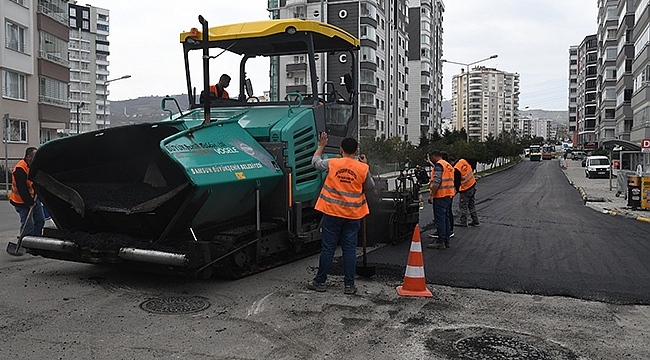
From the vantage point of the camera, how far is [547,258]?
27.3 ft

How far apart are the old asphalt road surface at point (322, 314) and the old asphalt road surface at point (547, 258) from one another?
1.6 inches

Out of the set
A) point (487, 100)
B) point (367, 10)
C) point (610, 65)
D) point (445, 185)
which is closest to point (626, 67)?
point (610, 65)

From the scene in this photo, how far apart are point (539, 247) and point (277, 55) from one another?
5.08 meters

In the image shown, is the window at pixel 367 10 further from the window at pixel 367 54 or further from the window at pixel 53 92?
the window at pixel 53 92

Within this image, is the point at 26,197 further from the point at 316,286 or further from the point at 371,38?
the point at 371,38

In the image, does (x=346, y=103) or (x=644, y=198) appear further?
(x=644, y=198)

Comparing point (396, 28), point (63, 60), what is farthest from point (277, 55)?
point (396, 28)

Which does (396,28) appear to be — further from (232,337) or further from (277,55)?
(232,337)

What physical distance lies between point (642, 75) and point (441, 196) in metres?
37.0

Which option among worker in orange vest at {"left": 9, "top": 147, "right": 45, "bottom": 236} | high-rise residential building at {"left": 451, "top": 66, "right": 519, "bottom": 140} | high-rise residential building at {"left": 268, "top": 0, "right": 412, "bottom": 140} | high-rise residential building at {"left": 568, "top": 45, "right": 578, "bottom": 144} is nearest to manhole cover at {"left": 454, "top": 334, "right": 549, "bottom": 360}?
worker in orange vest at {"left": 9, "top": 147, "right": 45, "bottom": 236}

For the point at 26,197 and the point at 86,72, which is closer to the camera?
the point at 26,197

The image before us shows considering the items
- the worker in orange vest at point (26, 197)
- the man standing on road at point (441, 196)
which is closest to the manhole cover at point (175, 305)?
the worker in orange vest at point (26, 197)

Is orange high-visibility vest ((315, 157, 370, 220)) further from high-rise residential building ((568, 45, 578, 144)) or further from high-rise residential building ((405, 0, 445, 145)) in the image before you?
high-rise residential building ((568, 45, 578, 144))

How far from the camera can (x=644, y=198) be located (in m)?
16.2
